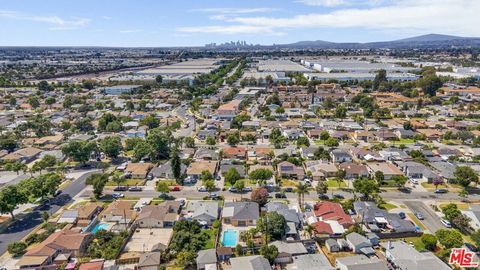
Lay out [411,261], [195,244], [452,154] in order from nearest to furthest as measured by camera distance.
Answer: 1. [411,261]
2. [195,244]
3. [452,154]

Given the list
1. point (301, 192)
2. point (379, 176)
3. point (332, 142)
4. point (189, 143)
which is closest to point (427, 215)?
point (379, 176)

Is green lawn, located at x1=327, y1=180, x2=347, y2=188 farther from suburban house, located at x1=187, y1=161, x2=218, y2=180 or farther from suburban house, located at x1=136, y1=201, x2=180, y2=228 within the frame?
suburban house, located at x1=136, y1=201, x2=180, y2=228

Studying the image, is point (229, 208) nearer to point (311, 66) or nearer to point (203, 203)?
point (203, 203)

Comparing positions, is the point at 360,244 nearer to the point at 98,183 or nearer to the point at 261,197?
the point at 261,197

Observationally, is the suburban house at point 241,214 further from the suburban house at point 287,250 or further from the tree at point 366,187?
the tree at point 366,187

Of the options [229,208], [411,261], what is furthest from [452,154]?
[229,208]

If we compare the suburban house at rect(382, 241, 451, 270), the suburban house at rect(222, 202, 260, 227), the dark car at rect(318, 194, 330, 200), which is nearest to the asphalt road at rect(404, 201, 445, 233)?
the suburban house at rect(382, 241, 451, 270)

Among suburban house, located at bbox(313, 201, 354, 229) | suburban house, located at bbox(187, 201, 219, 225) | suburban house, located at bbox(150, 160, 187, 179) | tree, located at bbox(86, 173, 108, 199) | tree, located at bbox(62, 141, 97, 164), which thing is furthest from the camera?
tree, located at bbox(62, 141, 97, 164)
